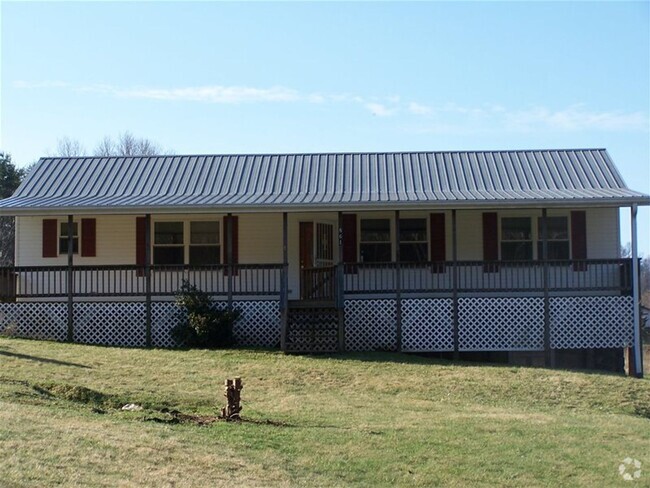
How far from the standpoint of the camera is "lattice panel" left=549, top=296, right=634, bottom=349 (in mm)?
20984

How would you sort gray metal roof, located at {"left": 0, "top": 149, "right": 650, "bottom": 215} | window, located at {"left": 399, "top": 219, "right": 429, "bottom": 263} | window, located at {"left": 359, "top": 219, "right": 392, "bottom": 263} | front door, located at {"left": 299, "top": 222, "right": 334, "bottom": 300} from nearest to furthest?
gray metal roof, located at {"left": 0, "top": 149, "right": 650, "bottom": 215} → front door, located at {"left": 299, "top": 222, "right": 334, "bottom": 300} → window, located at {"left": 399, "top": 219, "right": 429, "bottom": 263} → window, located at {"left": 359, "top": 219, "right": 392, "bottom": 263}

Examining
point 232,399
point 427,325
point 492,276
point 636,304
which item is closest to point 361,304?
point 427,325

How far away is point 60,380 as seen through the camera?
15938 mm

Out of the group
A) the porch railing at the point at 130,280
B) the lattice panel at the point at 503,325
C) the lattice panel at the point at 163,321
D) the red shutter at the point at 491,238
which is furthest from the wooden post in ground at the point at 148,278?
the red shutter at the point at 491,238

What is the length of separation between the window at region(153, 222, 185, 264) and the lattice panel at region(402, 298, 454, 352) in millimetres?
6044

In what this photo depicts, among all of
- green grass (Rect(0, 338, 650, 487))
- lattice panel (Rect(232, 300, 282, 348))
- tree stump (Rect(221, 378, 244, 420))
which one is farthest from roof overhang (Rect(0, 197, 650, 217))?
tree stump (Rect(221, 378, 244, 420))

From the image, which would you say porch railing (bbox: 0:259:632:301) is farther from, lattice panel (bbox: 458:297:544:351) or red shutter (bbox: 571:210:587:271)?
red shutter (bbox: 571:210:587:271)

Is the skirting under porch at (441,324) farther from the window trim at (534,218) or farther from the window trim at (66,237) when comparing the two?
the window trim at (66,237)

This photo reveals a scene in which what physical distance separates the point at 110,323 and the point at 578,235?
11620mm

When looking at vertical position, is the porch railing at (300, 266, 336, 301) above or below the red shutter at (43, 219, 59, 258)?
below

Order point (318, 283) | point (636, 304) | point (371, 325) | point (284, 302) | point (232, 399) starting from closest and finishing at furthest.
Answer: point (232, 399)
point (284, 302)
point (636, 304)
point (371, 325)
point (318, 283)

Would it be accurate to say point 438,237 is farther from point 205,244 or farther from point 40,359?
point 40,359

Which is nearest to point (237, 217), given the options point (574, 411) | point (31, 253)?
point (31, 253)

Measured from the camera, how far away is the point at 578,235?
22.7m
